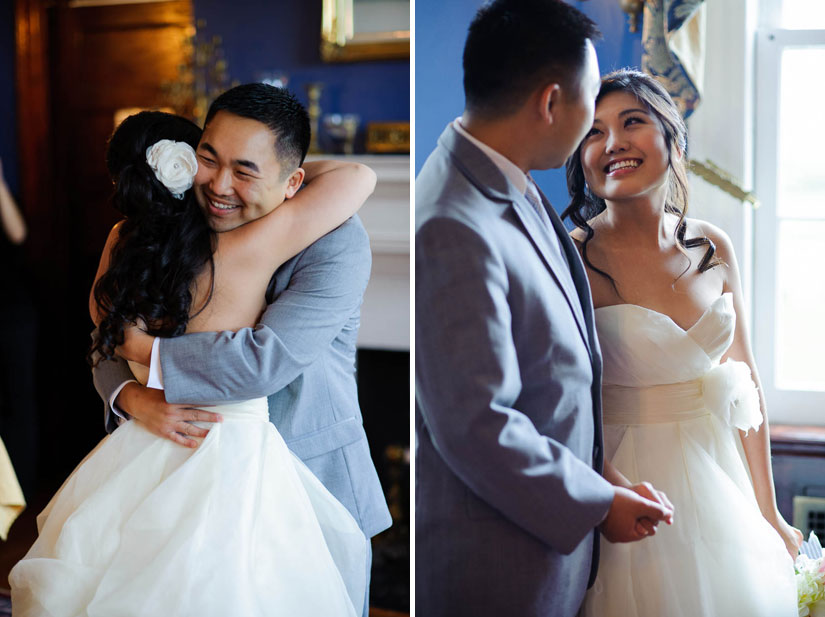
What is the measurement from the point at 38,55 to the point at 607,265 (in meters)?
2.72

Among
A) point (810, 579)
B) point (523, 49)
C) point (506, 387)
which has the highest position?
point (523, 49)

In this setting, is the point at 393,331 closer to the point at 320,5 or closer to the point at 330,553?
the point at 320,5

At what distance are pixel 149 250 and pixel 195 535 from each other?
0.49 meters

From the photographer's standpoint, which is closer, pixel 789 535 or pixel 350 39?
pixel 789 535

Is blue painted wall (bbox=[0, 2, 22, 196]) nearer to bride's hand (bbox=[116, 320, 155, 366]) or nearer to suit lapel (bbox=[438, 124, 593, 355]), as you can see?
bride's hand (bbox=[116, 320, 155, 366])

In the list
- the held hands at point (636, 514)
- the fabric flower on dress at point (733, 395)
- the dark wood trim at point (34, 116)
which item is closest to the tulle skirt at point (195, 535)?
the held hands at point (636, 514)

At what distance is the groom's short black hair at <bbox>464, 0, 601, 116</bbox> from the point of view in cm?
133

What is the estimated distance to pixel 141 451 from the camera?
4.55 feet

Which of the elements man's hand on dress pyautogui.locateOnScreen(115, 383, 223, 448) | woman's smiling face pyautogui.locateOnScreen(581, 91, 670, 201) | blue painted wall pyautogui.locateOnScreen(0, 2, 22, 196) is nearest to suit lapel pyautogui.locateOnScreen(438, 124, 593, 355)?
woman's smiling face pyautogui.locateOnScreen(581, 91, 670, 201)

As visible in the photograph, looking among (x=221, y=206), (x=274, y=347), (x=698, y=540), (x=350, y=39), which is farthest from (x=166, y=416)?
(x=350, y=39)

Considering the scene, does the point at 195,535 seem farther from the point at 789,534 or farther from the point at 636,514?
the point at 789,534

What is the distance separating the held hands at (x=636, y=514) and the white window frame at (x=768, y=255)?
10.1 inches

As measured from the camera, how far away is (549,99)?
1332mm

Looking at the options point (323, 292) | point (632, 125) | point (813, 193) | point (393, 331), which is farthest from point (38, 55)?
point (813, 193)
